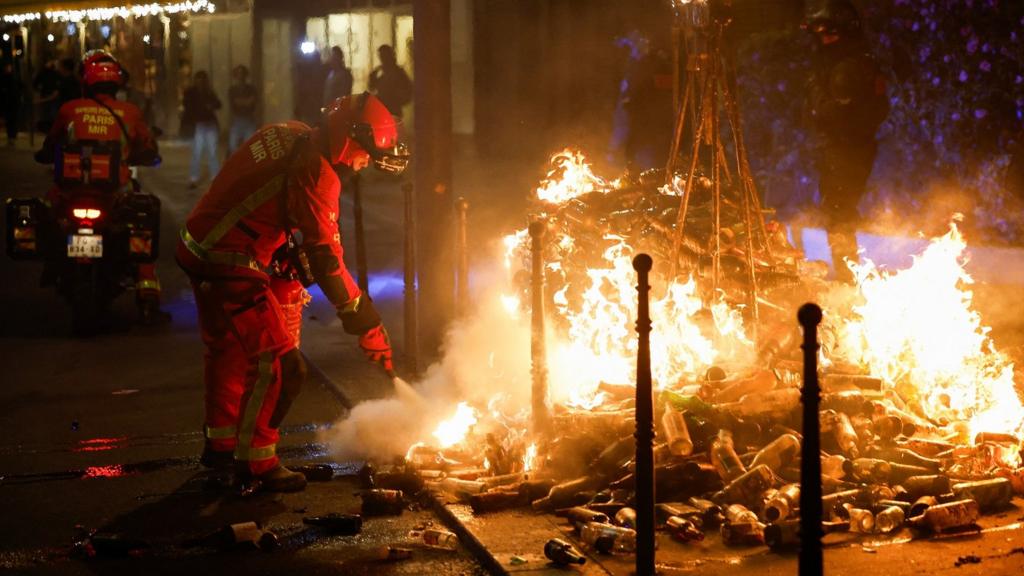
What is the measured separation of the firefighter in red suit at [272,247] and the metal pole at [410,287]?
114 inches

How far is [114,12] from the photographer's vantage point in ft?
78.2

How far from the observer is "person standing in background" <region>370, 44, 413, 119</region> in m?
18.5

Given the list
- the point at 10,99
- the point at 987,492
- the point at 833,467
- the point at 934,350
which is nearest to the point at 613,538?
the point at 833,467

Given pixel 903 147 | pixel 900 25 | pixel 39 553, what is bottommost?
pixel 39 553

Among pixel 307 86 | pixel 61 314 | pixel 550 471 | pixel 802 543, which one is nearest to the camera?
pixel 802 543

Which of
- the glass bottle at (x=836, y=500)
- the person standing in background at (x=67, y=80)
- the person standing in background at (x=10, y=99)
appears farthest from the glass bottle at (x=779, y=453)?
the person standing in background at (x=10, y=99)

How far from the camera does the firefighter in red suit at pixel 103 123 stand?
1097cm

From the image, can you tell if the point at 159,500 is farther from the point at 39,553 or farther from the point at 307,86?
the point at 307,86

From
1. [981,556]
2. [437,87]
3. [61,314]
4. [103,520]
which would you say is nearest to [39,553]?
[103,520]

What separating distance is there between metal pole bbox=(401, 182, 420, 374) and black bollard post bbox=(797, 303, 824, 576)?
222 inches

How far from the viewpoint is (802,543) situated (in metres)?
4.11

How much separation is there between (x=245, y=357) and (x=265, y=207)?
0.86 m

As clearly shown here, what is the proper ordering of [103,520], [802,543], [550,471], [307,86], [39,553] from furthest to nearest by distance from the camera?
[307,86], [550,471], [103,520], [39,553], [802,543]

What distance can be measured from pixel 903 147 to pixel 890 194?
21.6 inches
